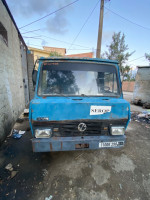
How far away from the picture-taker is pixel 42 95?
2162 mm

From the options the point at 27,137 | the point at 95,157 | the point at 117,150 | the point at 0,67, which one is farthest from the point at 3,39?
the point at 117,150

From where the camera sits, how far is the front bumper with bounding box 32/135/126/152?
191cm

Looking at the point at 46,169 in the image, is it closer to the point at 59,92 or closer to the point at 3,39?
the point at 59,92

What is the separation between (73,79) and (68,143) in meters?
1.40

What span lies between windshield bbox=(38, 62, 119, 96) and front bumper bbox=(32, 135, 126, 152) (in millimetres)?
942

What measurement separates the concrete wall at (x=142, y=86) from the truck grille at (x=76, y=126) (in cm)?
790

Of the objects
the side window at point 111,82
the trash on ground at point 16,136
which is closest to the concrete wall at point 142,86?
the side window at point 111,82

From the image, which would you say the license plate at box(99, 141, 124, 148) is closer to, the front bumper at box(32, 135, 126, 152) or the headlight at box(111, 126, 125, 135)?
the front bumper at box(32, 135, 126, 152)

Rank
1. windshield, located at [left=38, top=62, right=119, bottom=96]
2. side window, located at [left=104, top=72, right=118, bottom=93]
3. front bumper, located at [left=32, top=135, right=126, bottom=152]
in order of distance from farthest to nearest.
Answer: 1. side window, located at [left=104, top=72, right=118, bottom=93]
2. windshield, located at [left=38, top=62, right=119, bottom=96]
3. front bumper, located at [left=32, top=135, right=126, bottom=152]

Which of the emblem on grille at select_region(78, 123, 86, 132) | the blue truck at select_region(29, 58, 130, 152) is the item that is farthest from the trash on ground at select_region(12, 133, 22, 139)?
the emblem on grille at select_region(78, 123, 86, 132)

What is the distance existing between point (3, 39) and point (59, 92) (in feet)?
10.4

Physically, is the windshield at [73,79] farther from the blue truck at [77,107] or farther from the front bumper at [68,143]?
the front bumper at [68,143]

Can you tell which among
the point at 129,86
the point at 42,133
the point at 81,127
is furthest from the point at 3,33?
the point at 129,86

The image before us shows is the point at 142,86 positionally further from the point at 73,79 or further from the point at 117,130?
the point at 73,79
